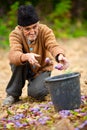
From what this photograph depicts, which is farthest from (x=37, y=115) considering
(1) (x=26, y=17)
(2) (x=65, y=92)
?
(1) (x=26, y=17)

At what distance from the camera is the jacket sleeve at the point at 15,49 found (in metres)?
5.63

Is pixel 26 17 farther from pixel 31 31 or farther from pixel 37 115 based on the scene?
pixel 37 115

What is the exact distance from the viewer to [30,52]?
19.7 feet

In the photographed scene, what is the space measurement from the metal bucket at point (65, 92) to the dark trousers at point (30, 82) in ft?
2.97

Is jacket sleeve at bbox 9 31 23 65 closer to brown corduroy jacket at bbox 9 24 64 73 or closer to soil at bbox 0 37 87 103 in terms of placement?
brown corduroy jacket at bbox 9 24 64 73

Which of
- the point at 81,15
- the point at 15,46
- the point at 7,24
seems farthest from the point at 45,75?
the point at 81,15

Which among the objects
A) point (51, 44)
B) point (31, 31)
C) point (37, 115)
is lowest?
point (37, 115)

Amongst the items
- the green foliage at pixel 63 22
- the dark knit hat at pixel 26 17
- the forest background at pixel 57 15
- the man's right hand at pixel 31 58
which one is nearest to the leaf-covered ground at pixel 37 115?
the man's right hand at pixel 31 58

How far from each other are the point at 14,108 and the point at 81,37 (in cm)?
825

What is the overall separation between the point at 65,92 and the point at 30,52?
46.4 inches

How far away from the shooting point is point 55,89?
5.01 metres

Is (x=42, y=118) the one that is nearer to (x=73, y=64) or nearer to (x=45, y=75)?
(x=45, y=75)

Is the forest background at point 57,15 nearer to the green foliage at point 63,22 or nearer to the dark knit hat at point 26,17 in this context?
the green foliage at point 63,22

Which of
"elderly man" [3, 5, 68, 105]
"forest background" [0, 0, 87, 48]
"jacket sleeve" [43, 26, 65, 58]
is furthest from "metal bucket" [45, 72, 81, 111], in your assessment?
"forest background" [0, 0, 87, 48]
